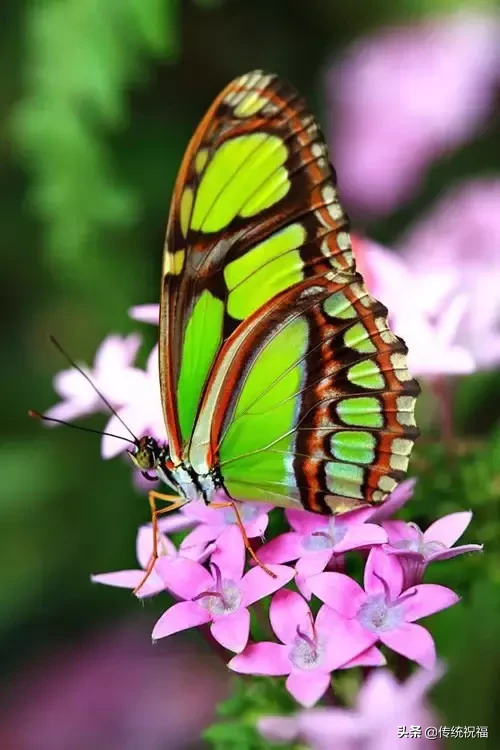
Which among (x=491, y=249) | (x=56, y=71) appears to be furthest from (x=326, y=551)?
(x=56, y=71)

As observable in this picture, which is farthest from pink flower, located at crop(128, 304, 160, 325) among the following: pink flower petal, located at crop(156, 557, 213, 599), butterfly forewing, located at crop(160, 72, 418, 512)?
pink flower petal, located at crop(156, 557, 213, 599)

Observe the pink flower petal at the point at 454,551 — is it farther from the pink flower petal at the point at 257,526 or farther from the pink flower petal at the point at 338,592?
the pink flower petal at the point at 257,526

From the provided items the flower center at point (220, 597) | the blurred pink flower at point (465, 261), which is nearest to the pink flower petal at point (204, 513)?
the flower center at point (220, 597)

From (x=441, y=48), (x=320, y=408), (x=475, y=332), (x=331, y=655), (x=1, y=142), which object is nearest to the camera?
(x=331, y=655)

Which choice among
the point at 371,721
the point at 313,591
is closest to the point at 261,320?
the point at 313,591

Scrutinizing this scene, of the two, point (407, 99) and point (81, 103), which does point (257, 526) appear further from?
point (407, 99)

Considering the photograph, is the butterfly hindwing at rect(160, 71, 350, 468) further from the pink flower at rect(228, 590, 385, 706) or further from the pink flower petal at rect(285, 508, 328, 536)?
the pink flower at rect(228, 590, 385, 706)

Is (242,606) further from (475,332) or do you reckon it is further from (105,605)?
(105,605)
